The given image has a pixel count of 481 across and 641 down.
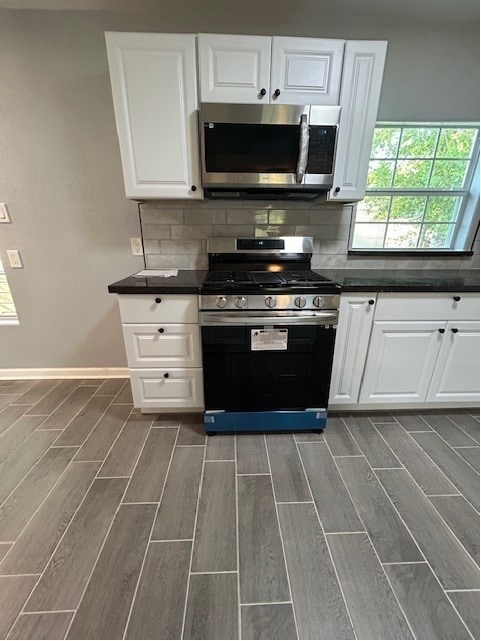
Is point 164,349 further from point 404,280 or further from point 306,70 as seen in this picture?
point 306,70

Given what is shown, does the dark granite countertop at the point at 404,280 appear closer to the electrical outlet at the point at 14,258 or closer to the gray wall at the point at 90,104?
the gray wall at the point at 90,104

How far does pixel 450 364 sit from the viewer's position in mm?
1736

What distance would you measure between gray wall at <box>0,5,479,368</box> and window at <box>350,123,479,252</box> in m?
0.13

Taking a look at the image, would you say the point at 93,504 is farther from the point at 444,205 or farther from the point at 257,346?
the point at 444,205

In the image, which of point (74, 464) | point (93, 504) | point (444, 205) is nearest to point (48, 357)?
point (74, 464)

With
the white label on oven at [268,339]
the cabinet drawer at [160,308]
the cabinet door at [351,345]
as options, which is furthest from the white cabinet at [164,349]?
the cabinet door at [351,345]

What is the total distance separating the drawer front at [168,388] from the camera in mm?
1687

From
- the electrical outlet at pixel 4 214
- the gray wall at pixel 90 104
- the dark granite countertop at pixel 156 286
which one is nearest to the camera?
the dark granite countertop at pixel 156 286

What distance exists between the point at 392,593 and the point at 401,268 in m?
1.90

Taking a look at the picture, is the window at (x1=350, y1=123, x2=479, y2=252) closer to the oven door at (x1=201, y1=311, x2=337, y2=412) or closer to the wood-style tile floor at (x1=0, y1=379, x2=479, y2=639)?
the oven door at (x1=201, y1=311, x2=337, y2=412)

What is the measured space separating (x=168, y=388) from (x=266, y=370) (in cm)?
65

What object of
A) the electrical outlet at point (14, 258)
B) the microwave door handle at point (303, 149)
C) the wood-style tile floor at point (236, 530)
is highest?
the microwave door handle at point (303, 149)

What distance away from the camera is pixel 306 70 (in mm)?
1438

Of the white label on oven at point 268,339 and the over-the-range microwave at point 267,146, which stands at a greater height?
the over-the-range microwave at point 267,146
